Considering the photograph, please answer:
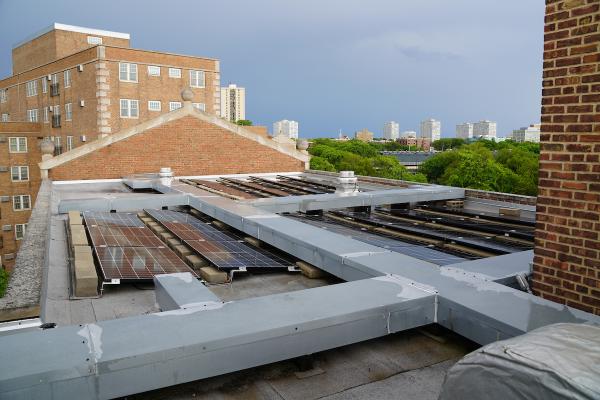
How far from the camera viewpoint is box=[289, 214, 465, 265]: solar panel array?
24.4 ft

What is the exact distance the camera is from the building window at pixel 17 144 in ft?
188

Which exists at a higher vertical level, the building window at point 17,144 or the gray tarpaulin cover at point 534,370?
the building window at point 17,144

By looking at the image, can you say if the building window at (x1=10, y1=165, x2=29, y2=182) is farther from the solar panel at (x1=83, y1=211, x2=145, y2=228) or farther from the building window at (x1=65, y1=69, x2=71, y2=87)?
the solar panel at (x1=83, y1=211, x2=145, y2=228)

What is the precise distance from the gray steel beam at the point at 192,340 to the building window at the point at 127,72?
51.0m

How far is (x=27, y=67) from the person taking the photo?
76.3 metres

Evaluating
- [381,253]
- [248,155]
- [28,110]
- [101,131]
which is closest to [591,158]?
[381,253]

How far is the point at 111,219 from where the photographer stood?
37.5ft

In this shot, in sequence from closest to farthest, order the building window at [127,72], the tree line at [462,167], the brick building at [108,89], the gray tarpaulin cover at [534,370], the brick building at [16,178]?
the gray tarpaulin cover at [534,370]
the brick building at [108,89]
the building window at [127,72]
the brick building at [16,178]
the tree line at [462,167]

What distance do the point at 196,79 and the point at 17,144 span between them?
872 inches

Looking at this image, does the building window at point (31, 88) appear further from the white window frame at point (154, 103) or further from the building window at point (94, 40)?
the white window frame at point (154, 103)

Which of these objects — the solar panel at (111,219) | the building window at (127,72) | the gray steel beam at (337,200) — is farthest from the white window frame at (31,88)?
the gray steel beam at (337,200)

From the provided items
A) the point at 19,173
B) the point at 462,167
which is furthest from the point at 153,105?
the point at 462,167

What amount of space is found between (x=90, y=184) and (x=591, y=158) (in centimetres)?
2135

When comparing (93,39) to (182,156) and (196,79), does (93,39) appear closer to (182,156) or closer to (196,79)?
(196,79)
